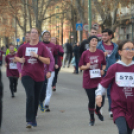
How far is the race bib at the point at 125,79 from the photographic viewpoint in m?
4.53

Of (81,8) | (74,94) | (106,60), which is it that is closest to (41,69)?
(106,60)

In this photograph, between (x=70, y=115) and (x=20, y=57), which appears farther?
(x=70, y=115)

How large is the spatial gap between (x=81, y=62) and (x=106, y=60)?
0.89 m

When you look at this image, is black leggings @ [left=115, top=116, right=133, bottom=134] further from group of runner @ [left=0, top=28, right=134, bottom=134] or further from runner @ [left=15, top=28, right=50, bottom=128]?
runner @ [left=15, top=28, right=50, bottom=128]

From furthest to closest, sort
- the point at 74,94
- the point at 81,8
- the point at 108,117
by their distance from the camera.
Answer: the point at 81,8 → the point at 74,94 → the point at 108,117

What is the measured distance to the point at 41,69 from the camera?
6809mm

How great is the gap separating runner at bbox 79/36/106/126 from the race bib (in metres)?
2.33

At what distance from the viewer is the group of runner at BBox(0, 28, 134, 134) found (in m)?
4.48

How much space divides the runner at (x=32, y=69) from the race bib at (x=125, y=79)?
2348 millimetres

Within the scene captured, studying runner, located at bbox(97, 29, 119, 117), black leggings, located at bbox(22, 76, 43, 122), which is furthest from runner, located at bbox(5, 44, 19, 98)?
black leggings, located at bbox(22, 76, 43, 122)

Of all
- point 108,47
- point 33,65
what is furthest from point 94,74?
point 33,65

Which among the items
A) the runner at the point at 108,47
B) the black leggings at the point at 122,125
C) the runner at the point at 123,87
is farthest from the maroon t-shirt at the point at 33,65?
the black leggings at the point at 122,125

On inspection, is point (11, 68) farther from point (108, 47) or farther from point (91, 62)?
point (91, 62)

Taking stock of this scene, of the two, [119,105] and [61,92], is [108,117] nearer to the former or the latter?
[119,105]
